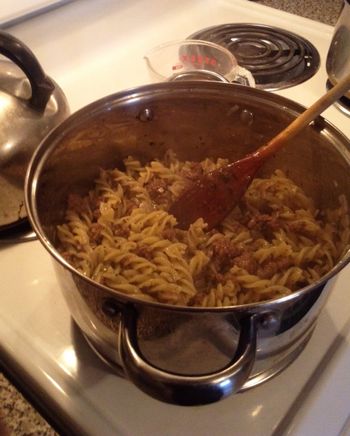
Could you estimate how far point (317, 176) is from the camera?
90cm

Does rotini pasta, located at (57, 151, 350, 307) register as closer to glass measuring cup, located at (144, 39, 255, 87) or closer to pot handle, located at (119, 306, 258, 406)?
pot handle, located at (119, 306, 258, 406)

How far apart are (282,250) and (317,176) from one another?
0.59 ft

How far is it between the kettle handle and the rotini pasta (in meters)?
0.19

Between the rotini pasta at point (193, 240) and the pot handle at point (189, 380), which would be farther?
the rotini pasta at point (193, 240)

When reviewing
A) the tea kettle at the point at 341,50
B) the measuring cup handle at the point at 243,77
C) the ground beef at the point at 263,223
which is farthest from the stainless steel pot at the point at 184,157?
the tea kettle at the point at 341,50

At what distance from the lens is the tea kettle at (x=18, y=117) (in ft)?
2.59

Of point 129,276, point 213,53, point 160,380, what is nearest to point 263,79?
point 213,53

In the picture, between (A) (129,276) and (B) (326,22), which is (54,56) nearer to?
(A) (129,276)

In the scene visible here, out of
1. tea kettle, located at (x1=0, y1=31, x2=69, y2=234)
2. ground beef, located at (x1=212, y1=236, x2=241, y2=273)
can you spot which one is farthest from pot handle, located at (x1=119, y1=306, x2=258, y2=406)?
tea kettle, located at (x1=0, y1=31, x2=69, y2=234)

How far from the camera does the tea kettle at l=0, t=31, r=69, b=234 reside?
79 cm

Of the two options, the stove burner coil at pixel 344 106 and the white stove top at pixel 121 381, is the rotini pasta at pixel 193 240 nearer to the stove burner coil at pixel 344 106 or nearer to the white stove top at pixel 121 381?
the white stove top at pixel 121 381

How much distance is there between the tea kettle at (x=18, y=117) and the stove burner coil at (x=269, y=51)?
1.97 ft

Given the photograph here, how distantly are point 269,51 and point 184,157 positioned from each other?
499 millimetres

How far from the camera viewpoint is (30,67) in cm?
80
